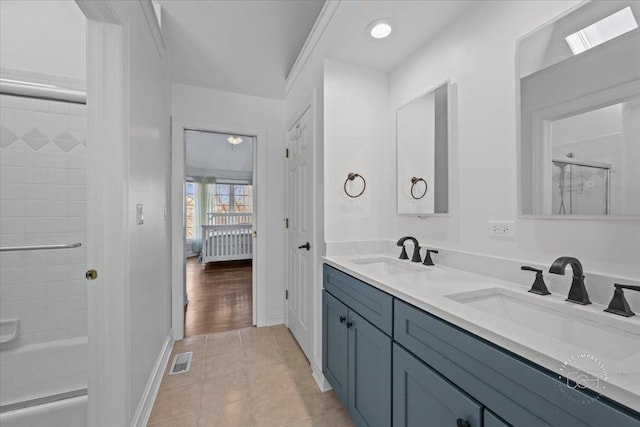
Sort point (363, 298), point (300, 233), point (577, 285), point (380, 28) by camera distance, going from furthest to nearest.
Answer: point (300, 233) < point (380, 28) < point (363, 298) < point (577, 285)

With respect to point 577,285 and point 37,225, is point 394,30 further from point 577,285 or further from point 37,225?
point 37,225

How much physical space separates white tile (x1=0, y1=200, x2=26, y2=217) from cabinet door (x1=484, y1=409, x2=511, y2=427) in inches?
108

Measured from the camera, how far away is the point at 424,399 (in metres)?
0.86

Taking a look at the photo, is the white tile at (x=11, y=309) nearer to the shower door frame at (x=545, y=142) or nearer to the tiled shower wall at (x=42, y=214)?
the tiled shower wall at (x=42, y=214)

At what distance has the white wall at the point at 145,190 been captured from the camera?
1.29 metres

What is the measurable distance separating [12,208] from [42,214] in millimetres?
150

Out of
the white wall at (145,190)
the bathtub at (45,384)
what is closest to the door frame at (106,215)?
the white wall at (145,190)

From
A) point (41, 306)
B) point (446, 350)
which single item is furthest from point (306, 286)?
point (41, 306)

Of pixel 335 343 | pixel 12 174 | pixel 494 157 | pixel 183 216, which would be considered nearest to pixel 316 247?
pixel 335 343

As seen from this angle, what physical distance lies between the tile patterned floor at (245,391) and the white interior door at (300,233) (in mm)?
270

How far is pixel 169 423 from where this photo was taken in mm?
1467

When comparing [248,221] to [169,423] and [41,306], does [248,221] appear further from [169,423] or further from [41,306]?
[169,423]

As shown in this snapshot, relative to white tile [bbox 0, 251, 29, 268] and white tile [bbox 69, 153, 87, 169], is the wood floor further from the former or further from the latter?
white tile [bbox 69, 153, 87, 169]

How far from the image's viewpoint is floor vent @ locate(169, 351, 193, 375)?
77.6 inches
